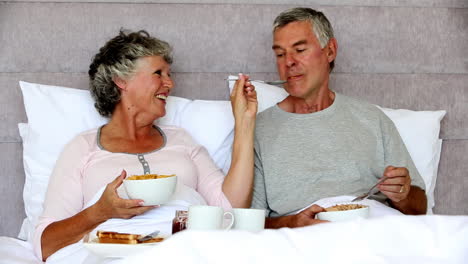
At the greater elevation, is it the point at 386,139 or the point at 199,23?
the point at 199,23

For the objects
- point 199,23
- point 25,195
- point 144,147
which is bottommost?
point 25,195

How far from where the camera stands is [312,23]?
2375 mm

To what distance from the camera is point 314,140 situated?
229 centimetres

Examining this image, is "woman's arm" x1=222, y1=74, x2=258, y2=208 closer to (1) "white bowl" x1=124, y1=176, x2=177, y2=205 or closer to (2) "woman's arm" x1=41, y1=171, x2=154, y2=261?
(2) "woman's arm" x1=41, y1=171, x2=154, y2=261

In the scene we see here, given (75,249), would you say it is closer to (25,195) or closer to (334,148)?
(25,195)

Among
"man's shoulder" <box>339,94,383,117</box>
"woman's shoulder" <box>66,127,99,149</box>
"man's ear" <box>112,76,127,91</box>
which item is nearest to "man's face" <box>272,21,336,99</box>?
"man's shoulder" <box>339,94,383,117</box>

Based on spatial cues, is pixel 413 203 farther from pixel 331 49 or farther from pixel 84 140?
pixel 84 140

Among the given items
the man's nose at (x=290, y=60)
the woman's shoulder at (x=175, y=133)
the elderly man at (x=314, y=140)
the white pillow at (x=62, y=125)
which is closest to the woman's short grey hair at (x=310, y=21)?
the elderly man at (x=314, y=140)

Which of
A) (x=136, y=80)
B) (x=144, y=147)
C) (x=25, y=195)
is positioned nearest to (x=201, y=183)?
(x=144, y=147)

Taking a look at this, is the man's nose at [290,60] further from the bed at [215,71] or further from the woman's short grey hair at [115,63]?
the woman's short grey hair at [115,63]

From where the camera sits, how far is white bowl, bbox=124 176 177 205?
1703 millimetres

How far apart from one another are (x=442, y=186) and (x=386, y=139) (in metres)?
0.47

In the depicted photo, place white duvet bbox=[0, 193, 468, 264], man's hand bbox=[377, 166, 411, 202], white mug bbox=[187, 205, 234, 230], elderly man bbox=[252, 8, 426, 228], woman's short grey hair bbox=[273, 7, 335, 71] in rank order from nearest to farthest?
white duvet bbox=[0, 193, 468, 264] < white mug bbox=[187, 205, 234, 230] < man's hand bbox=[377, 166, 411, 202] < elderly man bbox=[252, 8, 426, 228] < woman's short grey hair bbox=[273, 7, 335, 71]

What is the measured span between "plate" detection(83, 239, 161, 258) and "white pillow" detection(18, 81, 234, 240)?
0.73 m
